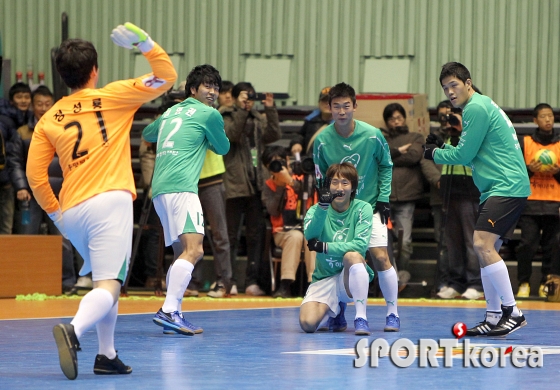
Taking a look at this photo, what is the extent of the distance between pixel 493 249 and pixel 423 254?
5509 millimetres

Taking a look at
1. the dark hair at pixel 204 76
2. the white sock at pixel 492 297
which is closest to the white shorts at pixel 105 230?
the dark hair at pixel 204 76

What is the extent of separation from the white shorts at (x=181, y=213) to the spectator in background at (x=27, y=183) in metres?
4.33

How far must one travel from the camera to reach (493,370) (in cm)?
525

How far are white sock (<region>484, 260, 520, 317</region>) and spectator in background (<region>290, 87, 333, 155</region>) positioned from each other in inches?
185

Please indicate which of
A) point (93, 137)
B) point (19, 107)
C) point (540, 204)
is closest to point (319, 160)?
point (93, 137)

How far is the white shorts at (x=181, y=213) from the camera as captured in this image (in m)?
7.32

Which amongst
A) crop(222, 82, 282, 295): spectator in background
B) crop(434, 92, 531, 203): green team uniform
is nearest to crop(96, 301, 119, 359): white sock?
crop(434, 92, 531, 203): green team uniform

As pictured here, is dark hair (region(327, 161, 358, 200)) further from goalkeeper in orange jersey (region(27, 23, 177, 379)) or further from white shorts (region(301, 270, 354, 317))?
goalkeeper in orange jersey (region(27, 23, 177, 379))

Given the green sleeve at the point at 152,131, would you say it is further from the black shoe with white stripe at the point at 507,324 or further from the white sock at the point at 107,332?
the black shoe with white stripe at the point at 507,324

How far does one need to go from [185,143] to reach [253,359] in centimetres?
230

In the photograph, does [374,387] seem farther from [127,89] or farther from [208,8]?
[208,8]

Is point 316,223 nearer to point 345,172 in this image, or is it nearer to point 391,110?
point 345,172

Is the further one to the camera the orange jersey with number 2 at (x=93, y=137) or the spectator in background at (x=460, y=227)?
the spectator in background at (x=460, y=227)

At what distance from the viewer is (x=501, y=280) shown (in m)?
7.09
